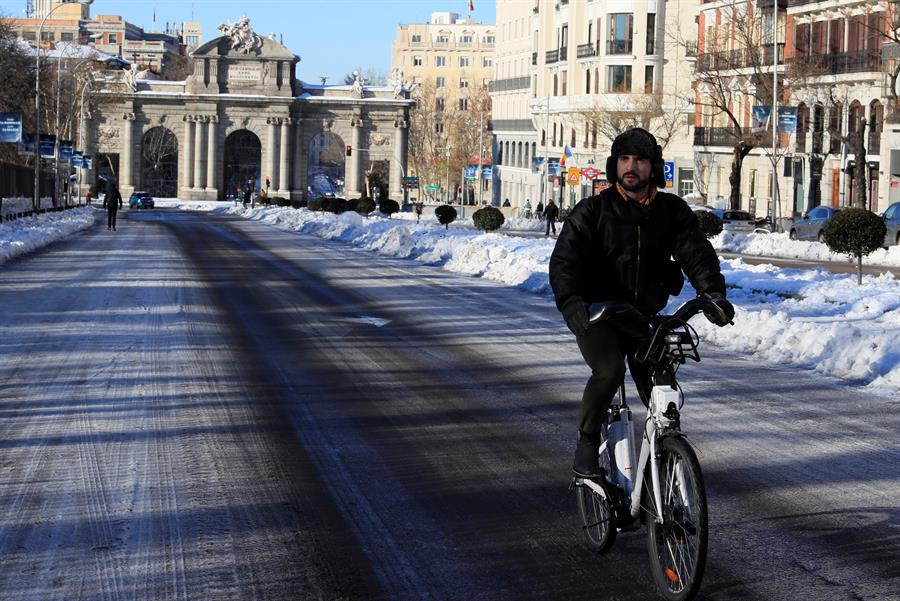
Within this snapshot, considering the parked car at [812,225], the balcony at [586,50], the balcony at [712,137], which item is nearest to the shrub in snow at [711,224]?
the parked car at [812,225]

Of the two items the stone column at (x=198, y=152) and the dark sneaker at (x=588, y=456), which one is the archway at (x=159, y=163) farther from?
the dark sneaker at (x=588, y=456)

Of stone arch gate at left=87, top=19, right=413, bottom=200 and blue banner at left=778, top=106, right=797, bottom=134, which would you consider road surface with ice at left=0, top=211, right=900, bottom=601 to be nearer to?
blue banner at left=778, top=106, right=797, bottom=134

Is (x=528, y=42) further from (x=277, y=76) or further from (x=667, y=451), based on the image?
(x=667, y=451)

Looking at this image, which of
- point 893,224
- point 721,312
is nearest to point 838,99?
point 893,224

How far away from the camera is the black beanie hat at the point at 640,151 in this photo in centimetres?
658

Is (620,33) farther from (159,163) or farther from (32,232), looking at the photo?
(159,163)

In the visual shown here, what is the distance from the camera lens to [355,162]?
415 ft

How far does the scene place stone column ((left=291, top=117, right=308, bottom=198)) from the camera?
412 ft

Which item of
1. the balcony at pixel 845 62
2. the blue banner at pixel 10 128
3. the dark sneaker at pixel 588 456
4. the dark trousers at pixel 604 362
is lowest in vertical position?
the dark sneaker at pixel 588 456

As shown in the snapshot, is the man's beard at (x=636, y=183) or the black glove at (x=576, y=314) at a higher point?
the man's beard at (x=636, y=183)

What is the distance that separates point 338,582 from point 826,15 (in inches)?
2509

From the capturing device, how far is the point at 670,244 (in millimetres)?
6590

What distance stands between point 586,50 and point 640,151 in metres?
88.2

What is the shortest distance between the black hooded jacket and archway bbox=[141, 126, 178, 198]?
12354 centimetres
